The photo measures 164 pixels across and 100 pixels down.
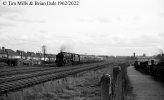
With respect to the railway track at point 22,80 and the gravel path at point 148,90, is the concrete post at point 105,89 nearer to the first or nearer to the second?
the gravel path at point 148,90

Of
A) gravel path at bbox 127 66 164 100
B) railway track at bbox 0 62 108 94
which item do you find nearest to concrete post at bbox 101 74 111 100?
gravel path at bbox 127 66 164 100

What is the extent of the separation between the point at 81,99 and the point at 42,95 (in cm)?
214

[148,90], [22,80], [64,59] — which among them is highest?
[64,59]

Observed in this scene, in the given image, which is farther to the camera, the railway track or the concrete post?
the railway track

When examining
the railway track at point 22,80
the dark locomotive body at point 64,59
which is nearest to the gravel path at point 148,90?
the railway track at point 22,80

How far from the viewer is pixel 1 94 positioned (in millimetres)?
10656

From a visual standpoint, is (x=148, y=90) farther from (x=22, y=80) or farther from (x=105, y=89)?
(x=105, y=89)

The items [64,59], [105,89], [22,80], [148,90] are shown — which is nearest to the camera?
[105,89]

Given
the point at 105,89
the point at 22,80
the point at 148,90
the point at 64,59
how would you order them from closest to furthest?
the point at 105,89
the point at 148,90
the point at 22,80
the point at 64,59

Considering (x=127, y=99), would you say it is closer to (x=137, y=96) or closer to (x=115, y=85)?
(x=137, y=96)

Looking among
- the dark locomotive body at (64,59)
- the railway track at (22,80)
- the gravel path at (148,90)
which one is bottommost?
the gravel path at (148,90)

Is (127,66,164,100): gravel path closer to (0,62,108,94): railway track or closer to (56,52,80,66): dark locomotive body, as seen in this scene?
(0,62,108,94): railway track

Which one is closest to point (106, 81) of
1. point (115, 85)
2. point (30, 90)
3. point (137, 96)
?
point (115, 85)

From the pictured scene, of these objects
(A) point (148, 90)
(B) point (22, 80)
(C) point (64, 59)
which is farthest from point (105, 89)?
(C) point (64, 59)
